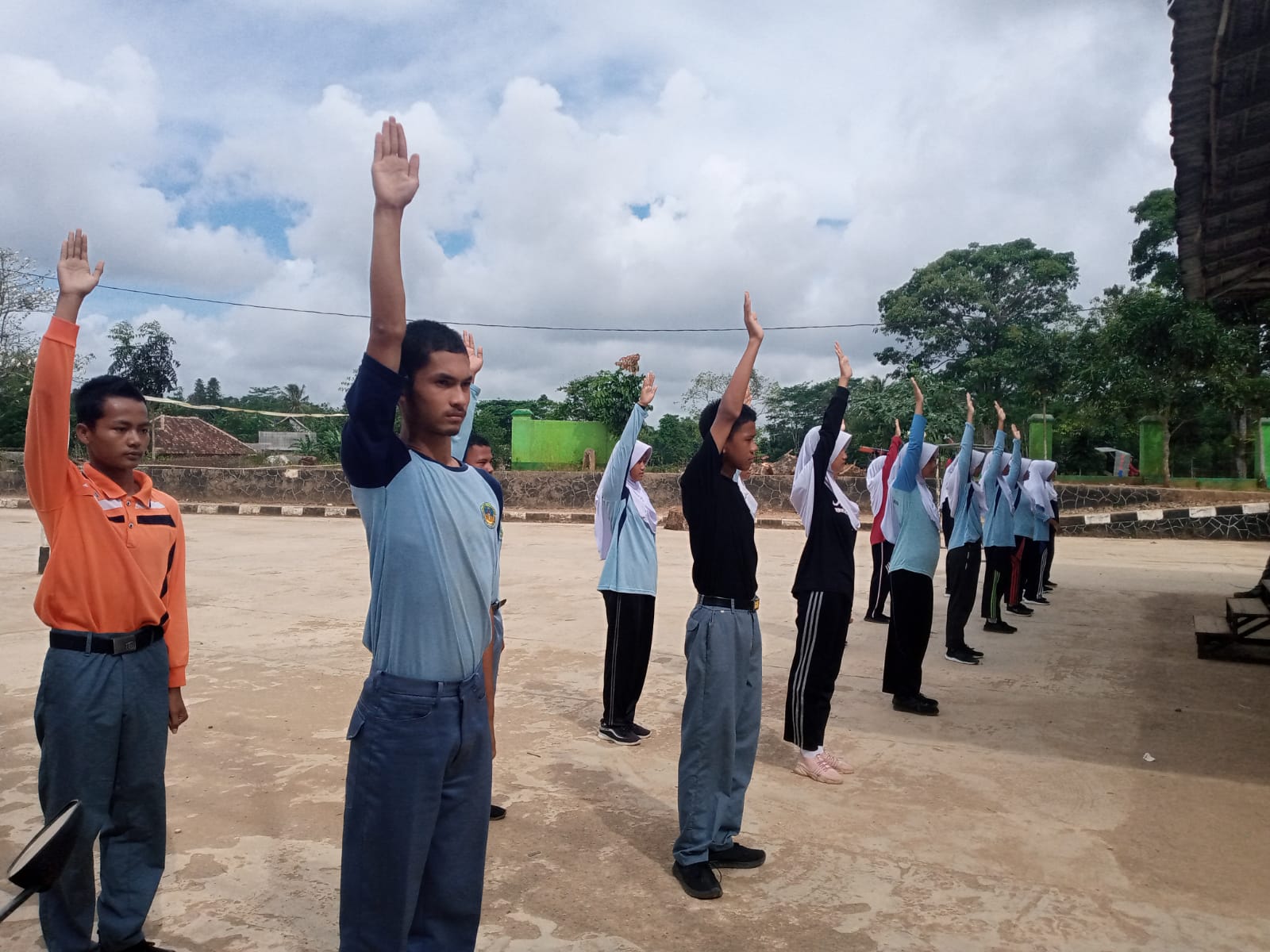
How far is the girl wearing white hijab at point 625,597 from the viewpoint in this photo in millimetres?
5172

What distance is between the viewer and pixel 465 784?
6.91 ft

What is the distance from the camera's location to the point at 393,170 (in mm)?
2008

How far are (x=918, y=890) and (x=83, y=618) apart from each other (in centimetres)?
296

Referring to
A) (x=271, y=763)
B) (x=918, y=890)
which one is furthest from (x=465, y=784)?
(x=271, y=763)

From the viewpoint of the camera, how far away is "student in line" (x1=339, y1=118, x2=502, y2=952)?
198 cm

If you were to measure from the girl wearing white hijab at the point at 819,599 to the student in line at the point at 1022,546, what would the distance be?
5290 mm

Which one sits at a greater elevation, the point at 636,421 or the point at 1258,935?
the point at 636,421

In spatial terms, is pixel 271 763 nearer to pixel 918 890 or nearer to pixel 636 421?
pixel 636 421

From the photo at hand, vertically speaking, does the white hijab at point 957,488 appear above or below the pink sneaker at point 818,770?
above

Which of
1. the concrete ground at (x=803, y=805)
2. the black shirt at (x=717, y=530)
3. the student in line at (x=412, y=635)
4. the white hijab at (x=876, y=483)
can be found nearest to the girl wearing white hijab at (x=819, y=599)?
the concrete ground at (x=803, y=805)

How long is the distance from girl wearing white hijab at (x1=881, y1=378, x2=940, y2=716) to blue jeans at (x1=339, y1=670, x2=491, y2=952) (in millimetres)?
4175

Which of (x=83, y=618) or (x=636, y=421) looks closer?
(x=83, y=618)

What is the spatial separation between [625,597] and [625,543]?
12.2 inches

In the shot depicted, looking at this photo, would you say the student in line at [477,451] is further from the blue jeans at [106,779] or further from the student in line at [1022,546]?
the student in line at [1022,546]
